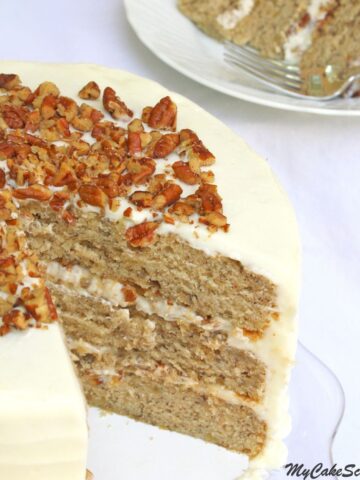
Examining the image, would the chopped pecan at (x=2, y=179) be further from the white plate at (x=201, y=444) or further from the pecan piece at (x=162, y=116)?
the white plate at (x=201, y=444)

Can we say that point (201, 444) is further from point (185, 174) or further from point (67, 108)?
point (67, 108)

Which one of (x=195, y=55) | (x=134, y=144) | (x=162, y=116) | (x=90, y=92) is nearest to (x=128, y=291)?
(x=134, y=144)

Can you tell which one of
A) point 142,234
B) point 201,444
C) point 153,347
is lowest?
point 201,444

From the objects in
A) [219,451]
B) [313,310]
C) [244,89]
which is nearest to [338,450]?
[219,451]

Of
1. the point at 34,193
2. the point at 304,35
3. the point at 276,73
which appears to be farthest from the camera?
the point at 304,35

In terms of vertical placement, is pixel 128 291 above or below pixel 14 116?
below

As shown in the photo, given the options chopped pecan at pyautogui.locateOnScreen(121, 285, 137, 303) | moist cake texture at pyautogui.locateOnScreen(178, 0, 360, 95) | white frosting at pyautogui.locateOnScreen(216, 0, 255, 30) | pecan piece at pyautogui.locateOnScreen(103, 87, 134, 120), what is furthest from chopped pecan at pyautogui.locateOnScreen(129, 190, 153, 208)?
white frosting at pyautogui.locateOnScreen(216, 0, 255, 30)

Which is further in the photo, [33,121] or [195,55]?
[195,55]

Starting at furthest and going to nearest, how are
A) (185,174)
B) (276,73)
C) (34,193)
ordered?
(276,73) < (185,174) < (34,193)
